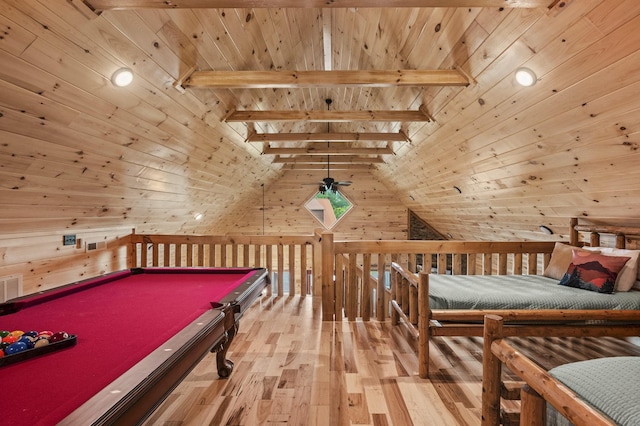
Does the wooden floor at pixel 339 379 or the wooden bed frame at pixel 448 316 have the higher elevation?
the wooden bed frame at pixel 448 316

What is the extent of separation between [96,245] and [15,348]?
3122 millimetres

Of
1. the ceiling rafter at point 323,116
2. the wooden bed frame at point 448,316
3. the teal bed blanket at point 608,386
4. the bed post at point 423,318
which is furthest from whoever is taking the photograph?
the ceiling rafter at point 323,116

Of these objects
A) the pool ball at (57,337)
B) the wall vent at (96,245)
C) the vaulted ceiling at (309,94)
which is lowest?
the pool ball at (57,337)

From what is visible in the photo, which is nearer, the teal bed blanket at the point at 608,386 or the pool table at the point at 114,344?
the pool table at the point at 114,344

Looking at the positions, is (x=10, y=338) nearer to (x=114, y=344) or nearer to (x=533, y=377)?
(x=114, y=344)

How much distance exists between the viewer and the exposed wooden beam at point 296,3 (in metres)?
1.70

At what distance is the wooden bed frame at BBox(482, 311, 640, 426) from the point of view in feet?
3.07

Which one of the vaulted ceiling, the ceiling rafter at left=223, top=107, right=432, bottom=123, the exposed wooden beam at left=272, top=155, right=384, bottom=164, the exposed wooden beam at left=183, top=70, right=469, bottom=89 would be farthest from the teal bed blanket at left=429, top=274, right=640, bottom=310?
the exposed wooden beam at left=272, top=155, right=384, bottom=164

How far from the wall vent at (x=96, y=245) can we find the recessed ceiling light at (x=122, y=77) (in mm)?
2248

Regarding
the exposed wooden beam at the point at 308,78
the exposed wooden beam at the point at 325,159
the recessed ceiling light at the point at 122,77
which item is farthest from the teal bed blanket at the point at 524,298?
the exposed wooden beam at the point at 325,159

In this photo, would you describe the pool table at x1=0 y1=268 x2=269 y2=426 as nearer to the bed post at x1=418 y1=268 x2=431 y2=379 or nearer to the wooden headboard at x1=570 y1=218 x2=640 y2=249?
the bed post at x1=418 y1=268 x2=431 y2=379

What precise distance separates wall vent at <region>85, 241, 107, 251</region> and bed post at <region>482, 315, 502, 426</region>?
13.1 feet

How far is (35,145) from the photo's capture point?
7.34ft

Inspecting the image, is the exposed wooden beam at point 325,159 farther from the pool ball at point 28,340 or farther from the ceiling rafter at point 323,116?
the pool ball at point 28,340
